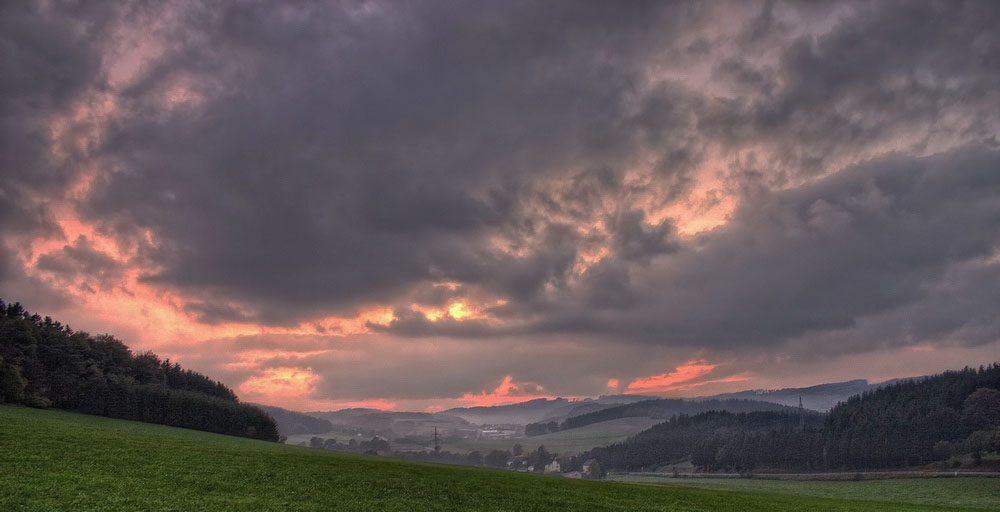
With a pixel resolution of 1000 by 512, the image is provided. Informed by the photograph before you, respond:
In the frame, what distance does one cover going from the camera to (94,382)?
119875mm

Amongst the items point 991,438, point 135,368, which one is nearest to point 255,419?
point 135,368

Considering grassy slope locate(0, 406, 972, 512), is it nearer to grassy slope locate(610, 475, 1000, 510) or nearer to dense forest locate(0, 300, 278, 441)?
grassy slope locate(610, 475, 1000, 510)

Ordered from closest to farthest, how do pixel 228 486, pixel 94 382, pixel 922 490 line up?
pixel 228 486 → pixel 922 490 → pixel 94 382

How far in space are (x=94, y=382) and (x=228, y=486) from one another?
118 meters

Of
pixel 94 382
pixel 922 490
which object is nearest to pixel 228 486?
pixel 94 382

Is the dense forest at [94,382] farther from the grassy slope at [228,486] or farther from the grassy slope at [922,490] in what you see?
the grassy slope at [922,490]

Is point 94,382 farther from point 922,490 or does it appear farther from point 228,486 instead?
point 922,490

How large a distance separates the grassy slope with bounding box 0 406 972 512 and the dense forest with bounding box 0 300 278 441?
8140 cm

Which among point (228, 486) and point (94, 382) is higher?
point (94, 382)

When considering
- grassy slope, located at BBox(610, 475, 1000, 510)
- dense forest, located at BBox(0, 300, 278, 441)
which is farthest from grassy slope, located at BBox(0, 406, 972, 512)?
dense forest, located at BBox(0, 300, 278, 441)

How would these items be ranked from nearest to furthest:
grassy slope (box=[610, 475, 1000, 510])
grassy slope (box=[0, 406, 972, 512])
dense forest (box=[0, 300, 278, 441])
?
grassy slope (box=[0, 406, 972, 512]), grassy slope (box=[610, 475, 1000, 510]), dense forest (box=[0, 300, 278, 441])

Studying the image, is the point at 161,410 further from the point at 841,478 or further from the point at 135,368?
the point at 841,478

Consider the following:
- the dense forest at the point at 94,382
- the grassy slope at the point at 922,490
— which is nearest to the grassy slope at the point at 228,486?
the grassy slope at the point at 922,490

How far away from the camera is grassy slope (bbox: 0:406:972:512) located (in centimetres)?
2528
